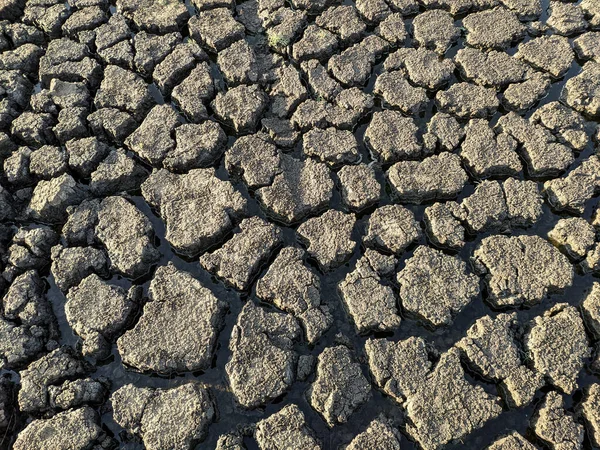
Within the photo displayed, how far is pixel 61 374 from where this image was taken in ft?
9.57

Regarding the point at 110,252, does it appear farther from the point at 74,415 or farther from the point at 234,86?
the point at 234,86

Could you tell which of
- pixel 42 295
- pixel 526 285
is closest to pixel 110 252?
pixel 42 295

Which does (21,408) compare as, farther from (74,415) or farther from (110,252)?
(110,252)

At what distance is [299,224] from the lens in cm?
350

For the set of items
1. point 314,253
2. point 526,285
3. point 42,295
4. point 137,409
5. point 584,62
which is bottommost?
point 526,285

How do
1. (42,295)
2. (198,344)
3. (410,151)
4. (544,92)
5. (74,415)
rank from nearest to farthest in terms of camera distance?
(74,415) → (198,344) → (42,295) → (410,151) → (544,92)

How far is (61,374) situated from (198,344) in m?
0.89

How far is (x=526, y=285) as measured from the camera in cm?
312

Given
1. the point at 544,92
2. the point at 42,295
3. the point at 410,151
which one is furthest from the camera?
the point at 544,92

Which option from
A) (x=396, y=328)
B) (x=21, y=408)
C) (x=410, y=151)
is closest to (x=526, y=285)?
(x=396, y=328)

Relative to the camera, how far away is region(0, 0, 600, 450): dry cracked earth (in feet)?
9.29

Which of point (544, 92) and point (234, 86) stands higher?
point (234, 86)

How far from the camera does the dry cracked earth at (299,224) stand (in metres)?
2.83

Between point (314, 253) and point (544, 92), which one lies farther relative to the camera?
point (544, 92)
